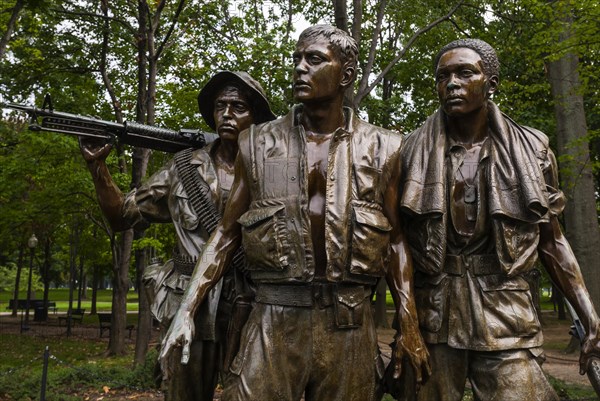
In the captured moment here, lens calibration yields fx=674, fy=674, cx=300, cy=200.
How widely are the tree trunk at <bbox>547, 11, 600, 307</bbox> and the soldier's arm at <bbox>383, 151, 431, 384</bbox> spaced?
10.7 metres

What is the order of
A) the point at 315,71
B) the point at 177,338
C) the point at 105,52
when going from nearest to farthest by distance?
the point at 177,338, the point at 315,71, the point at 105,52

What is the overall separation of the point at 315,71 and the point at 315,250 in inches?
32.3

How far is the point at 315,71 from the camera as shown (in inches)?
122

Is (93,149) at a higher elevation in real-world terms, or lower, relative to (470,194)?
higher

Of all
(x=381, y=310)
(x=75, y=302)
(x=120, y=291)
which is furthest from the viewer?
(x=75, y=302)

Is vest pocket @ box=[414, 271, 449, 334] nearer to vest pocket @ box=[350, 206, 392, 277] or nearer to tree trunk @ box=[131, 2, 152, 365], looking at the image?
vest pocket @ box=[350, 206, 392, 277]

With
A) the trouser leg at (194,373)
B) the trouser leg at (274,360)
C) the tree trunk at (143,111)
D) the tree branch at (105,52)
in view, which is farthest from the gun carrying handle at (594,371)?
the tree branch at (105,52)

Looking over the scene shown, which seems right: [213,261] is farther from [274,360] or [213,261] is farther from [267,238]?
[274,360]

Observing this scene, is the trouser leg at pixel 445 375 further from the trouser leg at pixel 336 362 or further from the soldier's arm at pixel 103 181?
the soldier's arm at pixel 103 181

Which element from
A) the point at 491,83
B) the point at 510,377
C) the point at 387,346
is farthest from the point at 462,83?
the point at 387,346

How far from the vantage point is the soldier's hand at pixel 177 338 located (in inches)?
110

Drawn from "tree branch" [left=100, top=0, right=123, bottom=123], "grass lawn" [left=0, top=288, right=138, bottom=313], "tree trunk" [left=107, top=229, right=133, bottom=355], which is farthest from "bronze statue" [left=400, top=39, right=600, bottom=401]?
"grass lawn" [left=0, top=288, right=138, bottom=313]

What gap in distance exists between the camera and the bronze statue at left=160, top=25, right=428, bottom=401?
2963 millimetres

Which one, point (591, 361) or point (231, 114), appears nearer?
point (591, 361)
